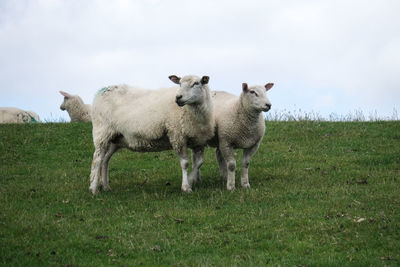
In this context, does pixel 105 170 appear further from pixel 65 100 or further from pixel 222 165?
pixel 65 100

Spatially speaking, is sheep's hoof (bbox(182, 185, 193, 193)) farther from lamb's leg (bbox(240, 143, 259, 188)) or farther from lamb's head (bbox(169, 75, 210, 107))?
lamb's head (bbox(169, 75, 210, 107))

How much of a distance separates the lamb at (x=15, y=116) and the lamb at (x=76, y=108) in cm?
249

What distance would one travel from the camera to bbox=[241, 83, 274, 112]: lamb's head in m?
11.1

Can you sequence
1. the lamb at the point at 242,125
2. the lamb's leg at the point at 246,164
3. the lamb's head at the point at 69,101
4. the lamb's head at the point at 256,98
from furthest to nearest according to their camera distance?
the lamb's head at the point at 69,101 → the lamb's leg at the point at 246,164 → the lamb at the point at 242,125 → the lamb's head at the point at 256,98

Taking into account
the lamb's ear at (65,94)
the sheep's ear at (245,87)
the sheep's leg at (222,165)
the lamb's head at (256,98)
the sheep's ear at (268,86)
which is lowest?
the sheep's leg at (222,165)

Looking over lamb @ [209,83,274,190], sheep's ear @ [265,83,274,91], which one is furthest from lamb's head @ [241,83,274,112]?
sheep's ear @ [265,83,274,91]

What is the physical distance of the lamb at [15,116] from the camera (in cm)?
2522

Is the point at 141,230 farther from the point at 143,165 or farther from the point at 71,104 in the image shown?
the point at 71,104

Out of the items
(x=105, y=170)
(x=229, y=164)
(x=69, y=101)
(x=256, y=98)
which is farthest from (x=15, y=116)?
(x=256, y=98)

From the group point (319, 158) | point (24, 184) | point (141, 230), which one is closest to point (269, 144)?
point (319, 158)

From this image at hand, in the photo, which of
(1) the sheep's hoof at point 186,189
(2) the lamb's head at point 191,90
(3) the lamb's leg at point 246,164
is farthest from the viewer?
(3) the lamb's leg at point 246,164

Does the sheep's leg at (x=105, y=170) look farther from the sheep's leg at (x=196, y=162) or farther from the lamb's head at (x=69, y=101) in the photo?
the lamb's head at (x=69, y=101)

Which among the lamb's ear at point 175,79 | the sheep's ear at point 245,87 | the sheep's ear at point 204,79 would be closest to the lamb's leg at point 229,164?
the sheep's ear at point 245,87

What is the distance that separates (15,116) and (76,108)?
3493 mm
